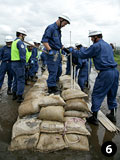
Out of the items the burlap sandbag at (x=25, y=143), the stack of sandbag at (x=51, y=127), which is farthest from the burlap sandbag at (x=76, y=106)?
the burlap sandbag at (x=25, y=143)

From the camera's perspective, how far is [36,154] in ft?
6.82

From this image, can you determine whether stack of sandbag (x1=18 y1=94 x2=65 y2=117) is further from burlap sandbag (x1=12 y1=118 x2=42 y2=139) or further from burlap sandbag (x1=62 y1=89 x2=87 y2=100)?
burlap sandbag (x1=62 y1=89 x2=87 y2=100)

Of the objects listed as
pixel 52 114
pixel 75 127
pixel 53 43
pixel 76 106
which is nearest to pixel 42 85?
pixel 53 43

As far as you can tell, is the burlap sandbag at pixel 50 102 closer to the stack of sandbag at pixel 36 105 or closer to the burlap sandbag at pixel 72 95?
the stack of sandbag at pixel 36 105

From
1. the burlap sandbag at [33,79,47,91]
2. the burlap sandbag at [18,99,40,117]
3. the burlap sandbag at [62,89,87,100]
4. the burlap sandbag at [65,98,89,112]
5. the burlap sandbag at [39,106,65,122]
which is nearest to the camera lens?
the burlap sandbag at [39,106,65,122]

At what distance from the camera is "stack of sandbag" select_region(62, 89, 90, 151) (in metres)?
2.20

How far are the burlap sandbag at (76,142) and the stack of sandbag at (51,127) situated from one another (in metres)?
0.09

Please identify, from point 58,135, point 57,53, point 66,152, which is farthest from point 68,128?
point 57,53

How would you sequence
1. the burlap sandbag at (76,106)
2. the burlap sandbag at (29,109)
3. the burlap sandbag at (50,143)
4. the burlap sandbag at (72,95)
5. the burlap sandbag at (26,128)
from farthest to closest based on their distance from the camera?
the burlap sandbag at (72,95), the burlap sandbag at (76,106), the burlap sandbag at (29,109), the burlap sandbag at (26,128), the burlap sandbag at (50,143)

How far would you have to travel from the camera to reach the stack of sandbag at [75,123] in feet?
7.22

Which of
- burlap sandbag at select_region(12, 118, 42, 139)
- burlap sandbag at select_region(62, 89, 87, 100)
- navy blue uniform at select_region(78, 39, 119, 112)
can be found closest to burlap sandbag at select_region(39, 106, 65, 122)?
burlap sandbag at select_region(12, 118, 42, 139)

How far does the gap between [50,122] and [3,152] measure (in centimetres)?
84

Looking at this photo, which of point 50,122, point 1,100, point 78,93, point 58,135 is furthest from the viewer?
point 1,100

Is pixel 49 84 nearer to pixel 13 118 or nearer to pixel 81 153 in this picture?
pixel 13 118
